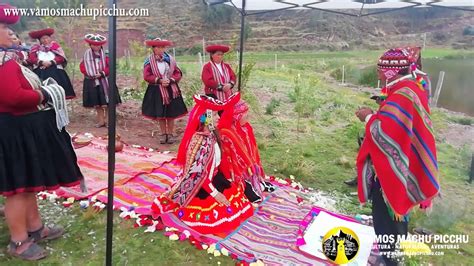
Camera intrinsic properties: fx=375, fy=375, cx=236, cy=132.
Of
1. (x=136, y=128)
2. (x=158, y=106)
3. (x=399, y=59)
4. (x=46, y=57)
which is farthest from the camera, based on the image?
(x=136, y=128)

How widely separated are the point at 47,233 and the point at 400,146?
2867mm

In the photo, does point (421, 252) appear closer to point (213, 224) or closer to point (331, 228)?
point (331, 228)

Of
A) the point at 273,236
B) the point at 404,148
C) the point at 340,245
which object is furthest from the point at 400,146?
the point at 273,236

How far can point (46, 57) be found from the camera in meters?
6.09

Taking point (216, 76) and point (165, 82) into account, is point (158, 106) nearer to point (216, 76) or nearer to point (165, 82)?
point (165, 82)

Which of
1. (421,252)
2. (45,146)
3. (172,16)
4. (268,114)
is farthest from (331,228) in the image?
(172,16)

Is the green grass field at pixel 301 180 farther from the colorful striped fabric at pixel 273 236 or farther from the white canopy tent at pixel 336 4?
the white canopy tent at pixel 336 4

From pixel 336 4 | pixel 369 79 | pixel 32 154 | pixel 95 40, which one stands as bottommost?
pixel 32 154

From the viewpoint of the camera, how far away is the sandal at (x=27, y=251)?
2.87 meters

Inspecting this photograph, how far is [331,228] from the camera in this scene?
3.43 metres

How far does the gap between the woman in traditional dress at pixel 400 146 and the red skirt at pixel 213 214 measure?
1219 mm

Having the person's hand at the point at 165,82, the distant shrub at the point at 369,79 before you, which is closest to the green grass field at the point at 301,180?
the person's hand at the point at 165,82

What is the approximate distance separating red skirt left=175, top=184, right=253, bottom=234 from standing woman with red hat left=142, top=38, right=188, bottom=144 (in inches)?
107

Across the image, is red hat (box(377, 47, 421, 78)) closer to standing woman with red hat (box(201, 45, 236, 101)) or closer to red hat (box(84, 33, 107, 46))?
standing woman with red hat (box(201, 45, 236, 101))
